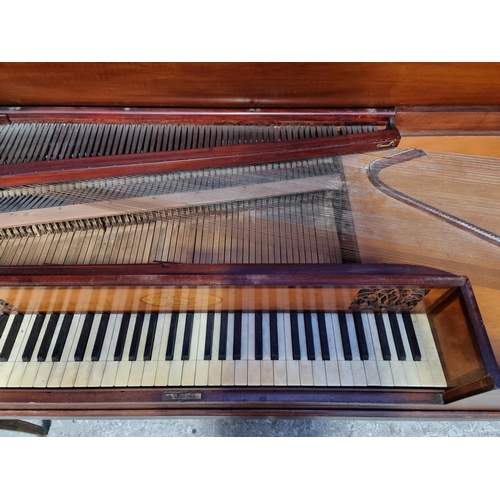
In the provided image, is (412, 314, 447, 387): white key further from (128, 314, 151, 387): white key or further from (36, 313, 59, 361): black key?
(36, 313, 59, 361): black key

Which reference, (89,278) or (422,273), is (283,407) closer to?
(422,273)

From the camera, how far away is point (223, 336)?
6.86ft

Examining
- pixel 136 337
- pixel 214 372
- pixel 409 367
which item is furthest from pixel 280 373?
pixel 136 337

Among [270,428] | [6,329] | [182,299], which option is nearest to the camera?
[182,299]

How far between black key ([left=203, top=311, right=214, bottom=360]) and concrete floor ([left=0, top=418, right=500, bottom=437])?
1186 millimetres

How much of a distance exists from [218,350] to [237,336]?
0.12 meters

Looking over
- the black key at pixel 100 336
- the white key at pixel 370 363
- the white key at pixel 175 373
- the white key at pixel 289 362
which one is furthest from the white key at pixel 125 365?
the white key at pixel 370 363

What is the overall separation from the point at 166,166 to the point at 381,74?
4.05ft

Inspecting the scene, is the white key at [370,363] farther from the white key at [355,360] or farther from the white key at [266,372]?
the white key at [266,372]

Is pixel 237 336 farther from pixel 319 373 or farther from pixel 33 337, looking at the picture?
pixel 33 337

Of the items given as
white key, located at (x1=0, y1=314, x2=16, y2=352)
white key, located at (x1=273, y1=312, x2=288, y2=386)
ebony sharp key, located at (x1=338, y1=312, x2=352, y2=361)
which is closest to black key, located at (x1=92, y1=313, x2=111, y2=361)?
white key, located at (x1=0, y1=314, x2=16, y2=352)

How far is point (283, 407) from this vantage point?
6.84ft

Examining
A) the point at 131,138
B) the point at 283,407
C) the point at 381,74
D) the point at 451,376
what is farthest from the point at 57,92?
the point at 451,376

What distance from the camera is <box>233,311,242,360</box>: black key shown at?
2061 mm
